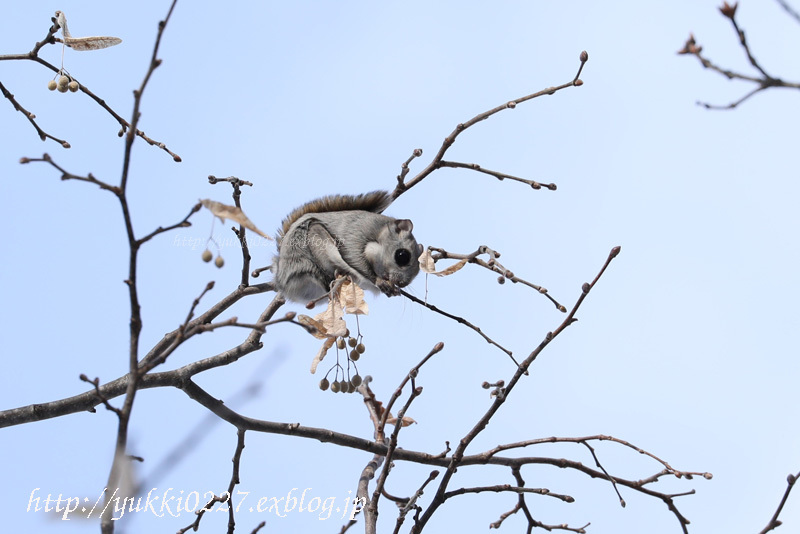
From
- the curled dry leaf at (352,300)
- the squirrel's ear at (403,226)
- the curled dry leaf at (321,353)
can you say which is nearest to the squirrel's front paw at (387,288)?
the squirrel's ear at (403,226)

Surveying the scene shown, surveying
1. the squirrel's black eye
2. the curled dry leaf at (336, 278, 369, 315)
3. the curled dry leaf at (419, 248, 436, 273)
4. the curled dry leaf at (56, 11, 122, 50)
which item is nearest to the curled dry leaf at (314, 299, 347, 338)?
the curled dry leaf at (336, 278, 369, 315)

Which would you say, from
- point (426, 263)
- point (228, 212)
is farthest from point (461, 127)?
point (228, 212)

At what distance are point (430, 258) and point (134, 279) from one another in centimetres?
190

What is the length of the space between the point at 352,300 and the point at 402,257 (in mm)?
1268

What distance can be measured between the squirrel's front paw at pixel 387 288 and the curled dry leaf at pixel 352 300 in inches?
30.2

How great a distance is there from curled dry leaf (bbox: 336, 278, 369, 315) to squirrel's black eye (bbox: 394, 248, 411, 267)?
1168 millimetres

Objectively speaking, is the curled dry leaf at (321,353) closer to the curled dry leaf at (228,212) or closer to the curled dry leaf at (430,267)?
the curled dry leaf at (430,267)

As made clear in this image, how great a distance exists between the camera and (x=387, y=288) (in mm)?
4492

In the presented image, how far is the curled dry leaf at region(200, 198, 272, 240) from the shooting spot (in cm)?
238

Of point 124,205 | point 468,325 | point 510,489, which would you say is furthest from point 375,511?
point 124,205

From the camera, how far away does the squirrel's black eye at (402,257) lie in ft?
16.0

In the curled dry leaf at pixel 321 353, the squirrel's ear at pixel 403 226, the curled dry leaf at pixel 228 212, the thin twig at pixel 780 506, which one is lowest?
the thin twig at pixel 780 506

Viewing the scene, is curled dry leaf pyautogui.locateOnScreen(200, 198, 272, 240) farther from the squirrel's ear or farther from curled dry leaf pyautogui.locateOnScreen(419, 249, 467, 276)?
the squirrel's ear

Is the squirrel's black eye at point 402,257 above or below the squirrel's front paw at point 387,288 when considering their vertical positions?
above
